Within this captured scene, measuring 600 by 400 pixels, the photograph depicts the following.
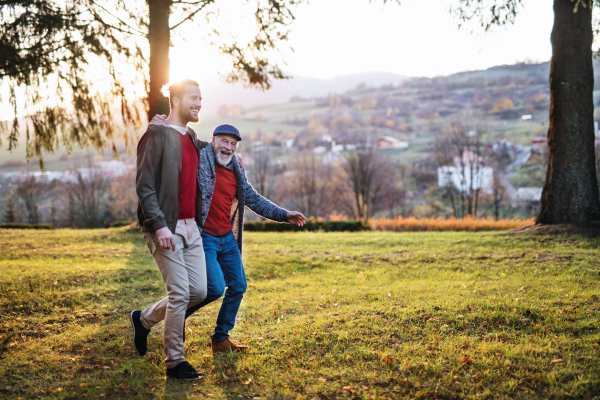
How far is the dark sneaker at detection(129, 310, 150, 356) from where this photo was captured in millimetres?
4156

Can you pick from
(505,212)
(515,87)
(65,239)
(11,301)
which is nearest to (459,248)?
(11,301)

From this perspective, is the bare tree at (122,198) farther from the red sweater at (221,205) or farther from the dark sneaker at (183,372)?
the dark sneaker at (183,372)

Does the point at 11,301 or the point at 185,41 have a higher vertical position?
the point at 185,41

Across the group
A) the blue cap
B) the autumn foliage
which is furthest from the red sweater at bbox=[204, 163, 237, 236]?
Result: the autumn foliage

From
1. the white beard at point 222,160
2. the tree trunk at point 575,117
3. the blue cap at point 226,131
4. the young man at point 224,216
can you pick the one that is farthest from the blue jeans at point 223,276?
the tree trunk at point 575,117

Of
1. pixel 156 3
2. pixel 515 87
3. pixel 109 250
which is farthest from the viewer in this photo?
pixel 515 87

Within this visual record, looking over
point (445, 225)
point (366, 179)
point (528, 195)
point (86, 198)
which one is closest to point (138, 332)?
point (445, 225)

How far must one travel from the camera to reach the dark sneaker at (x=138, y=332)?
416cm

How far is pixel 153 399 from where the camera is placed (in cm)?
348

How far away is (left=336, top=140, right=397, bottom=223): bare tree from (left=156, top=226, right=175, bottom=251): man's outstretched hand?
26.9 meters

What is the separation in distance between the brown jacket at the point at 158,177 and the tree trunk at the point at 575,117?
8955 millimetres

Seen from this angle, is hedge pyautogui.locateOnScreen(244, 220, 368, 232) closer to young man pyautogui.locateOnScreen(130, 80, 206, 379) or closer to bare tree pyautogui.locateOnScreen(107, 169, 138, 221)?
young man pyautogui.locateOnScreen(130, 80, 206, 379)

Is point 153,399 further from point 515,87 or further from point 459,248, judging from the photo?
point 515,87

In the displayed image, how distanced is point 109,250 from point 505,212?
38.9m
